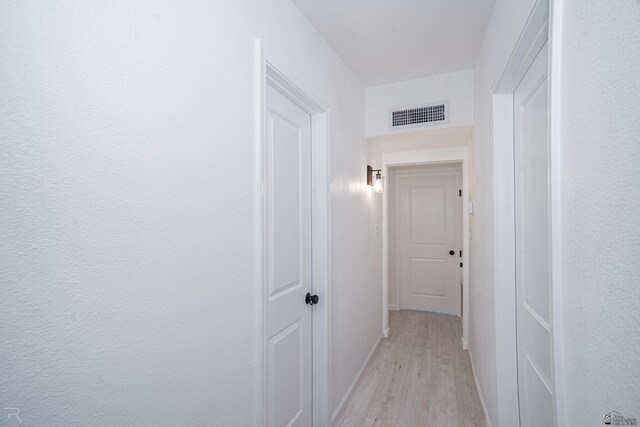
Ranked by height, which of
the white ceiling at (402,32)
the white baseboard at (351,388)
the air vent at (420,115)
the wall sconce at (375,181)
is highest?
the white ceiling at (402,32)

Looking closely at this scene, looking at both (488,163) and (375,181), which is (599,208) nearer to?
(488,163)

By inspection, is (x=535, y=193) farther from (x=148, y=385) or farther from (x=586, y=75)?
(x=148, y=385)

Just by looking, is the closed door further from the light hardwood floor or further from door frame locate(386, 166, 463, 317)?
the light hardwood floor

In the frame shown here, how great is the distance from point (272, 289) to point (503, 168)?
1467 millimetres

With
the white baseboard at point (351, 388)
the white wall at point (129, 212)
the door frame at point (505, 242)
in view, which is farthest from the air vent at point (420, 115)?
the white baseboard at point (351, 388)

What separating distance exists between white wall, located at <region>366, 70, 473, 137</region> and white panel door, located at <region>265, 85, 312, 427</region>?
118 cm

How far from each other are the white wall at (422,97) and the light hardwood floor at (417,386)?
2.31m

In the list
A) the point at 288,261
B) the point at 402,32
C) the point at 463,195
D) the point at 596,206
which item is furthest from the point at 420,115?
the point at 596,206

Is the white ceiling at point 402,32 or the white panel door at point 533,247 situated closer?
the white panel door at point 533,247

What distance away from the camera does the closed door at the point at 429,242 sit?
4.45 meters

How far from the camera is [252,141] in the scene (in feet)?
4.33

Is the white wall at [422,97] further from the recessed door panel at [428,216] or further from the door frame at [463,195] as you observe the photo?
the recessed door panel at [428,216]

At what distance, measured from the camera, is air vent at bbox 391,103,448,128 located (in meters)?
2.73

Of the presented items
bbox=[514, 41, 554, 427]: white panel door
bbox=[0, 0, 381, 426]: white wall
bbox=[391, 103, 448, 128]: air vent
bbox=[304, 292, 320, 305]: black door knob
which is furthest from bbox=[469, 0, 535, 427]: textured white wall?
bbox=[0, 0, 381, 426]: white wall
